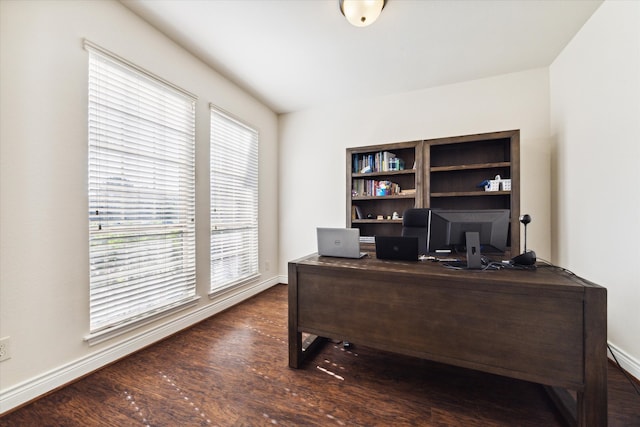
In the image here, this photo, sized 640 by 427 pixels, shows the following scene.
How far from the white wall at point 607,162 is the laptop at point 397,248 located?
1.45m

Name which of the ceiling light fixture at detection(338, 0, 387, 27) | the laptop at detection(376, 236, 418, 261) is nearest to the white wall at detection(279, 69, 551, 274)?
the ceiling light fixture at detection(338, 0, 387, 27)

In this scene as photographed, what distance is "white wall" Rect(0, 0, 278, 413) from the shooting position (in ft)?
4.69

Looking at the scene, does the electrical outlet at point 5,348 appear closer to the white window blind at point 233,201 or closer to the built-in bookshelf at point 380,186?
the white window blind at point 233,201

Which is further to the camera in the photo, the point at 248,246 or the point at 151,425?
the point at 248,246

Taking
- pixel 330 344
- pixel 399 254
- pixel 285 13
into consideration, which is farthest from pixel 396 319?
pixel 285 13

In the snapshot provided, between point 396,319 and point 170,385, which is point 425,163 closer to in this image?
point 396,319

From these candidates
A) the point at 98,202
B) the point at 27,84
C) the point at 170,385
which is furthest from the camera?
the point at 98,202

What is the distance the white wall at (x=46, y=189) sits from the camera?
1429mm

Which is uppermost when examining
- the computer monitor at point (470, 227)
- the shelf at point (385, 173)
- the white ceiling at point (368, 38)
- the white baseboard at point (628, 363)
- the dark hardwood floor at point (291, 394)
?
the white ceiling at point (368, 38)

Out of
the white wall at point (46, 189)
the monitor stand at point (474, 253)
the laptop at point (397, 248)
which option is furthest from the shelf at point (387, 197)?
the white wall at point (46, 189)

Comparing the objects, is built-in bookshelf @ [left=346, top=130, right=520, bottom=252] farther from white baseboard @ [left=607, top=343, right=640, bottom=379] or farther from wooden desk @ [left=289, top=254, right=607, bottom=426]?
wooden desk @ [left=289, top=254, right=607, bottom=426]

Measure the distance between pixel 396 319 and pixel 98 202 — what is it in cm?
222

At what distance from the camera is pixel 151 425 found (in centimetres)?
133

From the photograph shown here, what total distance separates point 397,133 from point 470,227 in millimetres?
2112
